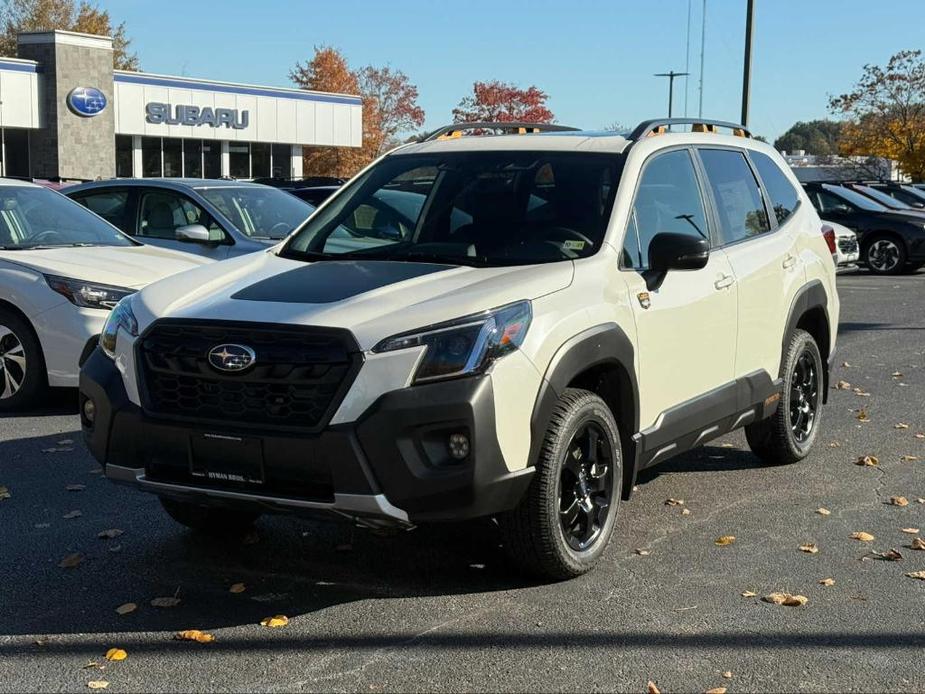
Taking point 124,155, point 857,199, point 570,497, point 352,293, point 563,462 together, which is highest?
point 124,155

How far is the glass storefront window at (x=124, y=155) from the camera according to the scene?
145 ft

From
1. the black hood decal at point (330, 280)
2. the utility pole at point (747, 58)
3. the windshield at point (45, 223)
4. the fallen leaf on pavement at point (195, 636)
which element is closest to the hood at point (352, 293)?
the black hood decal at point (330, 280)

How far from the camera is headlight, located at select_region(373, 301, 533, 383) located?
448cm

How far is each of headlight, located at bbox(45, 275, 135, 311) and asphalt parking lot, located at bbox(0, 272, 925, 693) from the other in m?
1.74

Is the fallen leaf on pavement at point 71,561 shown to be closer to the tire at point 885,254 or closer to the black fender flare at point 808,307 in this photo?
the black fender flare at point 808,307

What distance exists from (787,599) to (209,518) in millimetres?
2557

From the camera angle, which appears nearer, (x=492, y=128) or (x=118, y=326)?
(x=118, y=326)

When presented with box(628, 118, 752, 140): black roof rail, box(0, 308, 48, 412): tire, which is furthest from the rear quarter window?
Answer: box(0, 308, 48, 412): tire

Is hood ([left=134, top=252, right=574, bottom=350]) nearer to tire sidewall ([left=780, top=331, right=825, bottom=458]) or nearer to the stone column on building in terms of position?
tire sidewall ([left=780, top=331, right=825, bottom=458])

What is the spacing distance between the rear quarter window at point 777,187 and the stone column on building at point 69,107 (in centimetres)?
3561

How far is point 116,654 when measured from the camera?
4.30m

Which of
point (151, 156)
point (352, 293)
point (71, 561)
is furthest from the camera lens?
point (151, 156)

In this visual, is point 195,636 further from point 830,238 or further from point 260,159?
point 260,159

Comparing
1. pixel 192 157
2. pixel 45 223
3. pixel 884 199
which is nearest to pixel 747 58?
pixel 884 199
